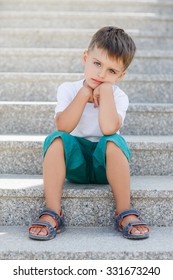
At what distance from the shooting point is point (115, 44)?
78.5 inches

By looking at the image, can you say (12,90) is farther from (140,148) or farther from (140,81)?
(140,148)

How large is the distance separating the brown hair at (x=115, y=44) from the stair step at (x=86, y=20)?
168cm

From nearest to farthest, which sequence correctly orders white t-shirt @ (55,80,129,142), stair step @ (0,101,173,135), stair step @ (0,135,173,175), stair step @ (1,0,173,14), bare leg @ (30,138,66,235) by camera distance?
bare leg @ (30,138,66,235) → white t-shirt @ (55,80,129,142) → stair step @ (0,135,173,175) → stair step @ (0,101,173,135) → stair step @ (1,0,173,14)

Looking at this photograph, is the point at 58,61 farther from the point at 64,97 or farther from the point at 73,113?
the point at 73,113

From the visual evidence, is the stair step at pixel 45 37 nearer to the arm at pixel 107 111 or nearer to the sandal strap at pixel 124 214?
the arm at pixel 107 111

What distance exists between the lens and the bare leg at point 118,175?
189 cm

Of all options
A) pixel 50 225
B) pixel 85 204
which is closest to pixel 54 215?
pixel 50 225

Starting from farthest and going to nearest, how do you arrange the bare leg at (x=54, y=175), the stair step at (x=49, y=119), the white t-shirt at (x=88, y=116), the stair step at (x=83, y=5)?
the stair step at (x=83, y=5) → the stair step at (x=49, y=119) → the white t-shirt at (x=88, y=116) → the bare leg at (x=54, y=175)

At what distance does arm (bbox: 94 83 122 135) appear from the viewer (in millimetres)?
1965

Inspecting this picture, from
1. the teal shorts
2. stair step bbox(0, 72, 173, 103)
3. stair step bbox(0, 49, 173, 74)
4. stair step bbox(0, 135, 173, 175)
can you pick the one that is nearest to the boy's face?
the teal shorts

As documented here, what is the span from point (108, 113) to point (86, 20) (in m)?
1.91

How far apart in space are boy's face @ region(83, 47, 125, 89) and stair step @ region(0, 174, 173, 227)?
46cm

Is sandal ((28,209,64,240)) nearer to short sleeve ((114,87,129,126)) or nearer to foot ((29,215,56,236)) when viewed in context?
foot ((29,215,56,236))

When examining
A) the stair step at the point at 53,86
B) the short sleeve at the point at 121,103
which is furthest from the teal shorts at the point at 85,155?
the stair step at the point at 53,86
